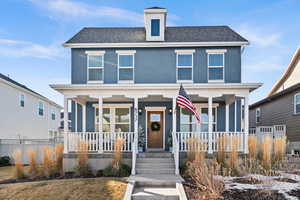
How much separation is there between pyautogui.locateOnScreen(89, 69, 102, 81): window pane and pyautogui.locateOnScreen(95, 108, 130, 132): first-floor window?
5.79 ft

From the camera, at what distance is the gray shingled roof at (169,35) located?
11.2 metres

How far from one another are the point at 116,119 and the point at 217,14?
9.03 metres

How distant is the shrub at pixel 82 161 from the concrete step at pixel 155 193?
2.63 metres

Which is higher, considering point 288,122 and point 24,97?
point 24,97

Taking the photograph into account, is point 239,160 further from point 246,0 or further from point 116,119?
point 246,0

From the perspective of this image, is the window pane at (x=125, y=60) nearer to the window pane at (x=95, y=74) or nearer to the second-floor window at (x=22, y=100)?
the window pane at (x=95, y=74)

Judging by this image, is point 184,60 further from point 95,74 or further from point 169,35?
point 95,74

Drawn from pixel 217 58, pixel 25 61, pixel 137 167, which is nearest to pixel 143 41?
pixel 217 58

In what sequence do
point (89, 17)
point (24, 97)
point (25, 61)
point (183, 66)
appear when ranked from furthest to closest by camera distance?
point (25, 61) → point (24, 97) → point (89, 17) → point (183, 66)

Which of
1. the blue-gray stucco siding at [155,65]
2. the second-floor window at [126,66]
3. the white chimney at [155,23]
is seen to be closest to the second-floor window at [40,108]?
the blue-gray stucco siding at [155,65]

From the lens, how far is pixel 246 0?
11094 mm

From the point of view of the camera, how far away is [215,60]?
36.0ft

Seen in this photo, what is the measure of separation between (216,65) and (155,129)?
4976 millimetres

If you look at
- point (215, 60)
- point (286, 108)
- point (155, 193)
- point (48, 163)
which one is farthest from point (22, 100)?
point (286, 108)
